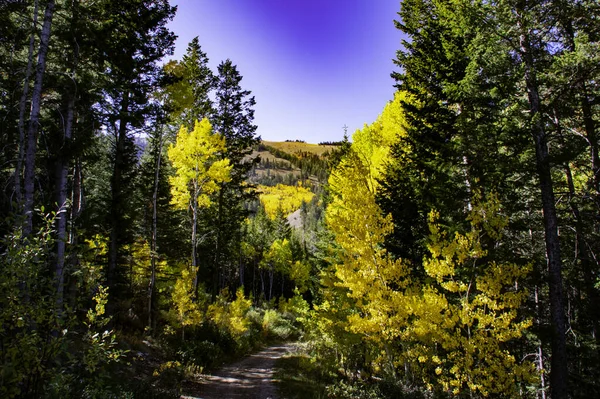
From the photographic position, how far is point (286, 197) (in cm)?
17212

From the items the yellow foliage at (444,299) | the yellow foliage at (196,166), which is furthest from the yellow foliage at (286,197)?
the yellow foliage at (444,299)

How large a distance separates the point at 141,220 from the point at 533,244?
23.2 metres

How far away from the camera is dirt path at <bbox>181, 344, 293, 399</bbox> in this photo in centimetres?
1010

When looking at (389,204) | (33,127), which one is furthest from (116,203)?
(389,204)

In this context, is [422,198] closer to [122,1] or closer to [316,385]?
[316,385]

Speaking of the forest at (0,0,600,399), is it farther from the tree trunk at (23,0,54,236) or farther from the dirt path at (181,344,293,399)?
the dirt path at (181,344,293,399)

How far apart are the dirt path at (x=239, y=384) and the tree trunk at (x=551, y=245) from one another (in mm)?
8028

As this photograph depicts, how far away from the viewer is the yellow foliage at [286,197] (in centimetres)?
15140

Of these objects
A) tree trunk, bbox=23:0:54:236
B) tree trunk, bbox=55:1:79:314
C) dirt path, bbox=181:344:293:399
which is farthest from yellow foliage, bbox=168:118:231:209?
tree trunk, bbox=23:0:54:236

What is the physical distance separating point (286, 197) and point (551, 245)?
539 feet

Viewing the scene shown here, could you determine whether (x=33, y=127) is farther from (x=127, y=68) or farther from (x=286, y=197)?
(x=286, y=197)

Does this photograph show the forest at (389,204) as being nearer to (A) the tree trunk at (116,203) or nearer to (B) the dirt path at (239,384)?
(A) the tree trunk at (116,203)

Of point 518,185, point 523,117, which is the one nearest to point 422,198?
point 518,185

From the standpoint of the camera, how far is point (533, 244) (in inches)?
557
